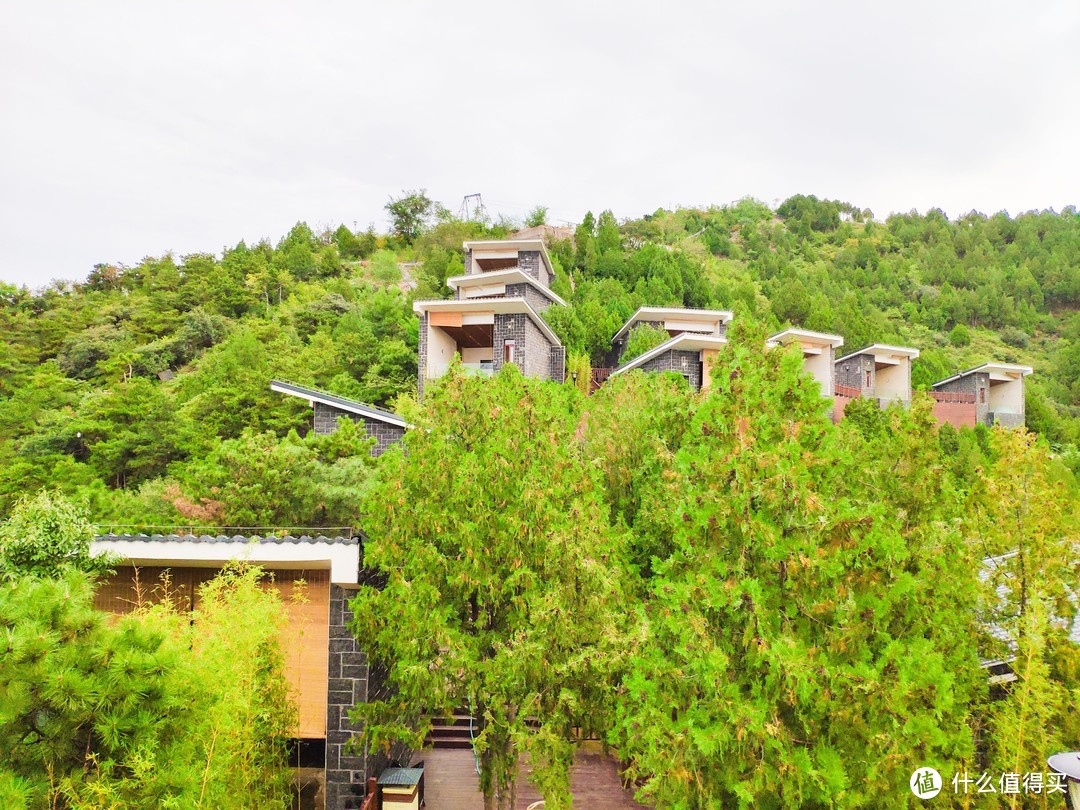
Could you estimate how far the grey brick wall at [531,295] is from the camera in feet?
65.3

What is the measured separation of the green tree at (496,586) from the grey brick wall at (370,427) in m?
6.17

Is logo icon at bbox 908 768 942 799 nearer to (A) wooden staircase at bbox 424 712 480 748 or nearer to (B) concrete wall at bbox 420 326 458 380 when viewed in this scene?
(A) wooden staircase at bbox 424 712 480 748

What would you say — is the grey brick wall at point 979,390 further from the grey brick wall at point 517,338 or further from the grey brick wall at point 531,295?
the grey brick wall at point 517,338

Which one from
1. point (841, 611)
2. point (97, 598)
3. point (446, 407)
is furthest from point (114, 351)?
point (841, 611)

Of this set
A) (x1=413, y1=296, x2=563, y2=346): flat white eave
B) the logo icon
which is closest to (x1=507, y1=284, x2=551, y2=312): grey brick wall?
(x1=413, y1=296, x2=563, y2=346): flat white eave

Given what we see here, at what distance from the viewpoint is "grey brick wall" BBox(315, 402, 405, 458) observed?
12445 mm

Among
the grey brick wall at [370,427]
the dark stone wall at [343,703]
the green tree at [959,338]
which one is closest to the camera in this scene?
the dark stone wall at [343,703]

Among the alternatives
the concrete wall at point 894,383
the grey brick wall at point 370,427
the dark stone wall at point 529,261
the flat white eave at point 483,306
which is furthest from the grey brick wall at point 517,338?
the concrete wall at point 894,383

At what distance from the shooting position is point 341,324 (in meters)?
23.6

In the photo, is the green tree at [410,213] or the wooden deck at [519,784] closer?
the wooden deck at [519,784]

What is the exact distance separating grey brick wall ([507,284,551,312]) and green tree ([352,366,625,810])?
13.4 m

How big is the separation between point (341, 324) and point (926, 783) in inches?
885

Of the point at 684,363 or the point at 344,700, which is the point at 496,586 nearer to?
the point at 344,700

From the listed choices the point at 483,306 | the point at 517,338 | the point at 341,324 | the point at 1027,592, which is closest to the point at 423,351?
the point at 483,306
